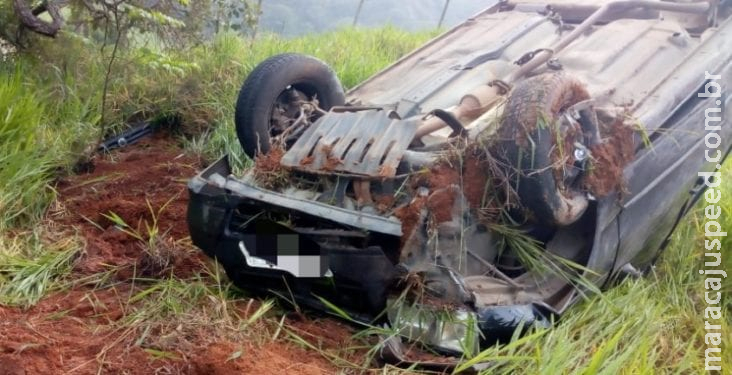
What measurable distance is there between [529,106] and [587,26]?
149 cm

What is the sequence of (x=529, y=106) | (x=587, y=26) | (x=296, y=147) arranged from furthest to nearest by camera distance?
1. (x=587, y=26)
2. (x=296, y=147)
3. (x=529, y=106)

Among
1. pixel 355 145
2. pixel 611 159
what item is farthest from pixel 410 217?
pixel 611 159

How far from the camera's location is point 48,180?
14.9ft

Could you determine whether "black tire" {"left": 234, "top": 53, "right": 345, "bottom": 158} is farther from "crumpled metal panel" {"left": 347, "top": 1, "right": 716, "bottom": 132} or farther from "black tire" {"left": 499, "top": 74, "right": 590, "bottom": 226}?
"black tire" {"left": 499, "top": 74, "right": 590, "bottom": 226}

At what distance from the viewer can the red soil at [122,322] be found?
265 cm

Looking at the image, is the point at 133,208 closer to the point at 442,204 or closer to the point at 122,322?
the point at 122,322

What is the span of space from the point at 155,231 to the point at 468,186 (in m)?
1.57

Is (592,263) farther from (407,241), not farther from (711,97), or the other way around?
(711,97)

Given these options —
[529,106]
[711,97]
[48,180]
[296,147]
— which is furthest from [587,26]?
[48,180]

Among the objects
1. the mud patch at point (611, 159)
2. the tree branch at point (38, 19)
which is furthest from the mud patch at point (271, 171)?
the tree branch at point (38, 19)

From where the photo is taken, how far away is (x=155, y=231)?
3.84m

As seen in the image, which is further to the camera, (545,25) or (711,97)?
(545,25)

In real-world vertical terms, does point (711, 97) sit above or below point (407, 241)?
above

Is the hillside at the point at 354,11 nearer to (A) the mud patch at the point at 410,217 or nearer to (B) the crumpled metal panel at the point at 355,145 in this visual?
(B) the crumpled metal panel at the point at 355,145
